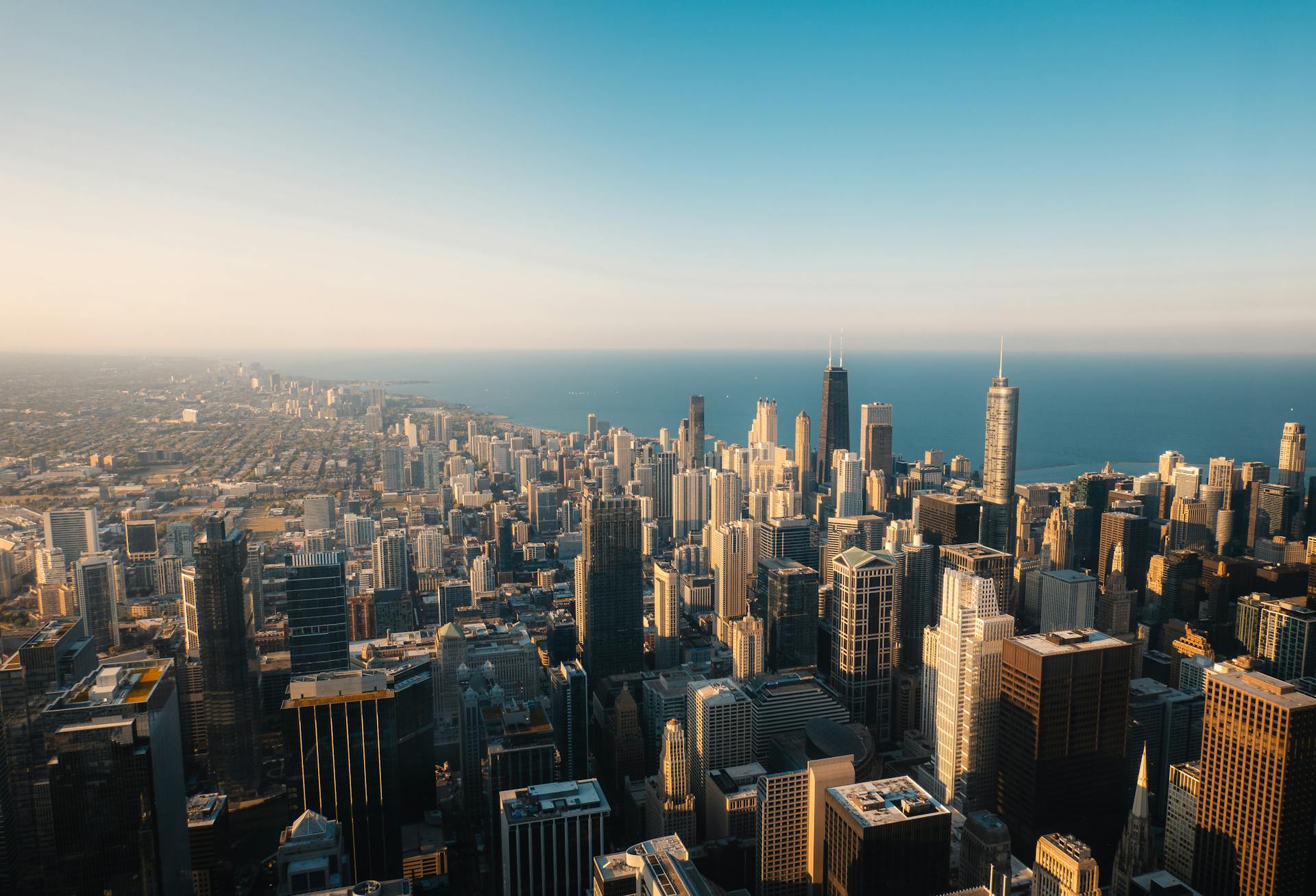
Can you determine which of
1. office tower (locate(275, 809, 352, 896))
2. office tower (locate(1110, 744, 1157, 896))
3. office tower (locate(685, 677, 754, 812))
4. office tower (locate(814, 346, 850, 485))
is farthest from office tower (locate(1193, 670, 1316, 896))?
office tower (locate(814, 346, 850, 485))

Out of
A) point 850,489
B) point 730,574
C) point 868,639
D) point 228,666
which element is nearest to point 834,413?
point 850,489

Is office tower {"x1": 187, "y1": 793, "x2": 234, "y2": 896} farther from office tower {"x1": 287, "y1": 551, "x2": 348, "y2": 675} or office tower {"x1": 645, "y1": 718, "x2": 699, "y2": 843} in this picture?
office tower {"x1": 645, "y1": 718, "x2": 699, "y2": 843}

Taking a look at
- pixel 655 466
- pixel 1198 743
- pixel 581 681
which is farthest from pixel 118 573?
pixel 655 466

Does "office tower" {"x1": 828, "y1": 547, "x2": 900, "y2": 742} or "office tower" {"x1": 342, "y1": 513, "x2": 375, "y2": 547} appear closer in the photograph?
"office tower" {"x1": 342, "y1": 513, "x2": 375, "y2": 547}

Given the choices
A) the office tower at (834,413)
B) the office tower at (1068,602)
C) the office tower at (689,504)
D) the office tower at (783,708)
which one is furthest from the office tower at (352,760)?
the office tower at (834,413)

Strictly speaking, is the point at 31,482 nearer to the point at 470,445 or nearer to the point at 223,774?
the point at 223,774

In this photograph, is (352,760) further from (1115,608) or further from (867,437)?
(867,437)

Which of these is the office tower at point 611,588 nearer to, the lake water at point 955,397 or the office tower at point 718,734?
the office tower at point 718,734
